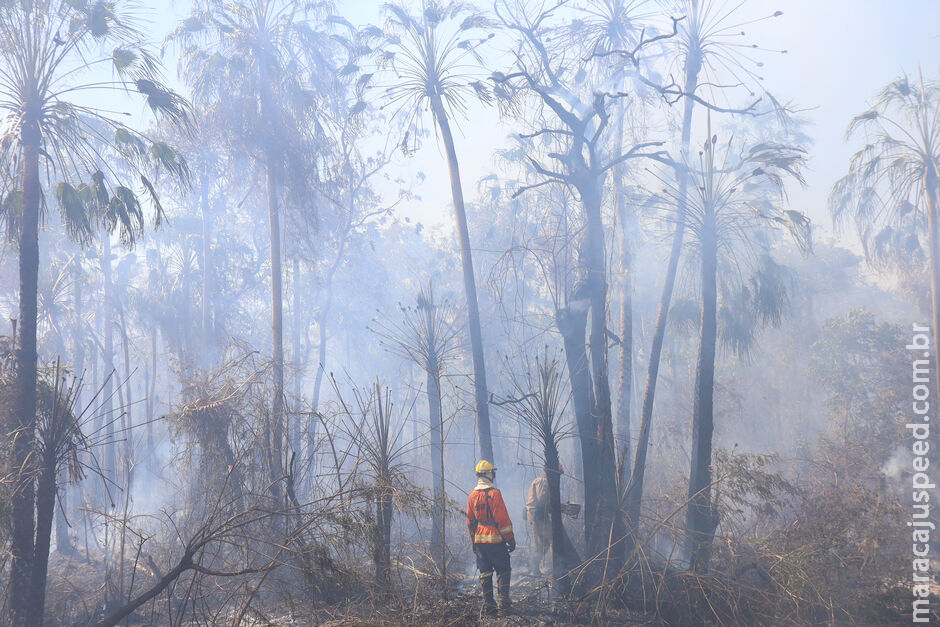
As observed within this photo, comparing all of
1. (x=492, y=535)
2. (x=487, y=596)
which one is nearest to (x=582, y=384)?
(x=492, y=535)

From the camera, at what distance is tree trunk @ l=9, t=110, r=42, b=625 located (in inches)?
297

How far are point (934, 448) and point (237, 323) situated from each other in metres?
33.0

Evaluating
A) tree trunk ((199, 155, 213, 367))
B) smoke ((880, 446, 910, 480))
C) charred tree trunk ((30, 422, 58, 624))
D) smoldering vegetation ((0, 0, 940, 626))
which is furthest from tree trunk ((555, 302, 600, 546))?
tree trunk ((199, 155, 213, 367))

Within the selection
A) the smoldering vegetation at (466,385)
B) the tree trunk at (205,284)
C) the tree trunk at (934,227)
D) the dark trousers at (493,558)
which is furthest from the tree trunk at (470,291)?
the tree trunk at (205,284)

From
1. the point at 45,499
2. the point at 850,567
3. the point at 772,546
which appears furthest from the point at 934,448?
the point at 45,499

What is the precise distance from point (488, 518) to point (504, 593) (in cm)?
104

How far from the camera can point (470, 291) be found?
14180 mm

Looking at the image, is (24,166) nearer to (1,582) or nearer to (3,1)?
(3,1)

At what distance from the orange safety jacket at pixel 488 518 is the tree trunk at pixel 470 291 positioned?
4.49 m

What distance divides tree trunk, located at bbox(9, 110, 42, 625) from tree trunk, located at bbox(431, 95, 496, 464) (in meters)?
7.93

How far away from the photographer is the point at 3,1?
854 centimetres

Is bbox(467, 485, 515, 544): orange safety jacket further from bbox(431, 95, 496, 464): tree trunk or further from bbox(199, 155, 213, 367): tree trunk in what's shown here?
bbox(199, 155, 213, 367): tree trunk

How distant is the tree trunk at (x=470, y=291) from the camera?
13188mm

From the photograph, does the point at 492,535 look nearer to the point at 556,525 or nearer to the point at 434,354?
the point at 556,525
